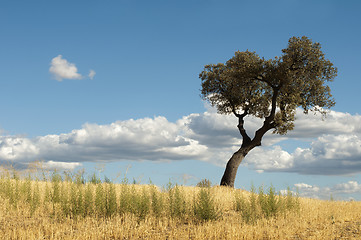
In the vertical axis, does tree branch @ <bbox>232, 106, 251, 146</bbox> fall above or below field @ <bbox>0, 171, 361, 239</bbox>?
above

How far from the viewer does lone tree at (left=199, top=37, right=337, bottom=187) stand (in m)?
27.8

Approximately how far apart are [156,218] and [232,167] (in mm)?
15146

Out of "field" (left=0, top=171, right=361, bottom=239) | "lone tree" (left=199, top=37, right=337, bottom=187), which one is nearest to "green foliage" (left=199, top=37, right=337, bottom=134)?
"lone tree" (left=199, top=37, right=337, bottom=187)

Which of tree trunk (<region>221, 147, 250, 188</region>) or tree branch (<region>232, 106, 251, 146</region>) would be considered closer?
tree trunk (<region>221, 147, 250, 188</region>)

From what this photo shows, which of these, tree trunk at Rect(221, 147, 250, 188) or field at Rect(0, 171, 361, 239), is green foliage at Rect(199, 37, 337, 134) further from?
field at Rect(0, 171, 361, 239)

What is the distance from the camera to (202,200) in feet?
47.0

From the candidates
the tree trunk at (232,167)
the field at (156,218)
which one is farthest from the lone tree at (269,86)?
the field at (156,218)

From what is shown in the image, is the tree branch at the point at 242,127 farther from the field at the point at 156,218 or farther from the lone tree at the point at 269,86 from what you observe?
the field at the point at 156,218

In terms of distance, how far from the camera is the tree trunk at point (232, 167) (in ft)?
92.3

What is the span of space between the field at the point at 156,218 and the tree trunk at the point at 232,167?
418 inches

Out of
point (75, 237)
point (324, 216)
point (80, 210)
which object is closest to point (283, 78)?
point (324, 216)

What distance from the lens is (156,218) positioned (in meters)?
14.2

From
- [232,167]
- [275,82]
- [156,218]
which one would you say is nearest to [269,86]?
[275,82]

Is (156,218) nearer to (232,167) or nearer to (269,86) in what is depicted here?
(232,167)
